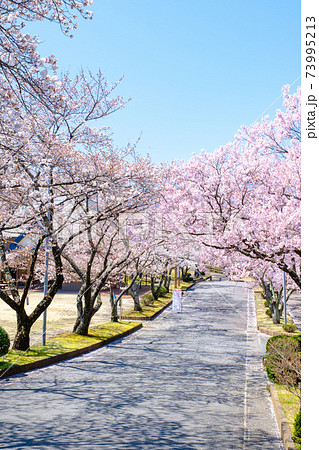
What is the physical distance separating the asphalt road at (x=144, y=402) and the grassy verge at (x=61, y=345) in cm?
81

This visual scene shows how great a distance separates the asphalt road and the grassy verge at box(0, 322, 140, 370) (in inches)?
31.9

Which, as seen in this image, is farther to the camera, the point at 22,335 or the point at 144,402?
the point at 22,335

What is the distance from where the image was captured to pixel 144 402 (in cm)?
936

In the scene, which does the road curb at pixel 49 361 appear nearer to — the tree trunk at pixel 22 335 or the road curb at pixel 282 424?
the tree trunk at pixel 22 335

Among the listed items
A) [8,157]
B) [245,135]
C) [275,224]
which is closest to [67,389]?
[8,157]

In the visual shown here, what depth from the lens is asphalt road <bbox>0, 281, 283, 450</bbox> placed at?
23.4 ft

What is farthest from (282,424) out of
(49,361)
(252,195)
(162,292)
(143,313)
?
(162,292)

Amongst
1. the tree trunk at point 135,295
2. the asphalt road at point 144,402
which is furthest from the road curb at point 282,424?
the tree trunk at point 135,295

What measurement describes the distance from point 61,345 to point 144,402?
24.9ft

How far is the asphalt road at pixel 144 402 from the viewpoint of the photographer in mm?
7117

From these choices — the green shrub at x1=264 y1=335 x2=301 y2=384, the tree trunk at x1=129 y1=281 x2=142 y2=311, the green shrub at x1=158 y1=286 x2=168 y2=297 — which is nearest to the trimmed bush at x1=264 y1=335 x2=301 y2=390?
the green shrub at x1=264 y1=335 x2=301 y2=384

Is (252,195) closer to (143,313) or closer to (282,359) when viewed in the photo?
(282,359)

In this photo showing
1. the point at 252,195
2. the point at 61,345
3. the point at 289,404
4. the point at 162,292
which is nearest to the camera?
the point at 289,404

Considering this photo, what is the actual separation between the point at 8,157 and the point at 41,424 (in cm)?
530
